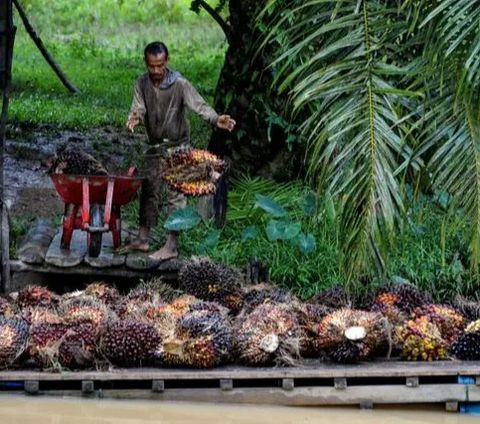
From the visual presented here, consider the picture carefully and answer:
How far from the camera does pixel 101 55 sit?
67.9 ft

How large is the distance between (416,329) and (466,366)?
51cm

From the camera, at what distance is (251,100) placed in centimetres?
1306

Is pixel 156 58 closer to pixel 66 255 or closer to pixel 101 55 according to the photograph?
pixel 66 255

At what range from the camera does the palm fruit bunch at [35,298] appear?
9844 mm

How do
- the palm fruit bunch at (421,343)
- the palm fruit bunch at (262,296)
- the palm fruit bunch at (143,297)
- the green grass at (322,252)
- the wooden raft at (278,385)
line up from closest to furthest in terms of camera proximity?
1. the wooden raft at (278,385)
2. the palm fruit bunch at (421,343)
3. the palm fruit bunch at (143,297)
4. the palm fruit bunch at (262,296)
5. the green grass at (322,252)

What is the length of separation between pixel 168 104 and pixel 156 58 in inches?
16.6

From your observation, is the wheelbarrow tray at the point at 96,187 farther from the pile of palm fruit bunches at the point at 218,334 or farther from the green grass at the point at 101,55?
the green grass at the point at 101,55

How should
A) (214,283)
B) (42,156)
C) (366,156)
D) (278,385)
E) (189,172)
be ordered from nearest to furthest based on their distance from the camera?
1. (366,156)
2. (278,385)
3. (214,283)
4. (189,172)
5. (42,156)

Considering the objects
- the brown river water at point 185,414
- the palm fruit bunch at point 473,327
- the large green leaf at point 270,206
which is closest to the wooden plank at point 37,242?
the large green leaf at point 270,206

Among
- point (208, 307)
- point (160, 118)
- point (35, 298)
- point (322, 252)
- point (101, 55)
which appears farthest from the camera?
point (101, 55)

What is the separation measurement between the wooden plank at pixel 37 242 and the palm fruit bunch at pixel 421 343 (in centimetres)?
313

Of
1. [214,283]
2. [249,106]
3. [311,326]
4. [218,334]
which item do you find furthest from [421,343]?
[249,106]

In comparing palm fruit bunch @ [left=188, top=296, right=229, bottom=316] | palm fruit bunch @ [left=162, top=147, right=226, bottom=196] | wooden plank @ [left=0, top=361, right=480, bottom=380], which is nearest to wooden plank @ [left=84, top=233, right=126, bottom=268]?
palm fruit bunch @ [left=162, top=147, right=226, bottom=196]

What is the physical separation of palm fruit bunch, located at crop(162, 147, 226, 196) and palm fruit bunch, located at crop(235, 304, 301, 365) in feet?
4.93
